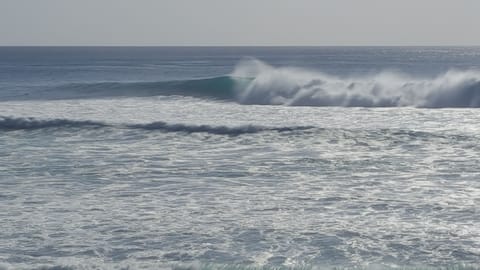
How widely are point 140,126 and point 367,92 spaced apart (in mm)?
12301

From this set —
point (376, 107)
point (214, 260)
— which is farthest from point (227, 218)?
point (376, 107)

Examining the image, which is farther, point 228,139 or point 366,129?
point 366,129

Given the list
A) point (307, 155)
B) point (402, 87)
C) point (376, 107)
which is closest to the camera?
point (307, 155)

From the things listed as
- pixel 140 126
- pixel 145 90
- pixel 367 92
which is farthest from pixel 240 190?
pixel 145 90

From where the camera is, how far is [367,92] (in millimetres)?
29141

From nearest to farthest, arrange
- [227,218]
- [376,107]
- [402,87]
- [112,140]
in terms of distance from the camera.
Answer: [227,218] → [112,140] → [376,107] → [402,87]

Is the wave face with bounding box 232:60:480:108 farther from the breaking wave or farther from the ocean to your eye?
the breaking wave

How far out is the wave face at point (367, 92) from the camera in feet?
90.2

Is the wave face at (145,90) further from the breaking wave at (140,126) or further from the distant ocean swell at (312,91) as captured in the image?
the breaking wave at (140,126)

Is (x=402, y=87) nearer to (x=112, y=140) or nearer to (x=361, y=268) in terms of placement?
(x=112, y=140)

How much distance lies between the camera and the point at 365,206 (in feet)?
33.5

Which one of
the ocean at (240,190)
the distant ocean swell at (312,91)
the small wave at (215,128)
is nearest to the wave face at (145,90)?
the distant ocean swell at (312,91)

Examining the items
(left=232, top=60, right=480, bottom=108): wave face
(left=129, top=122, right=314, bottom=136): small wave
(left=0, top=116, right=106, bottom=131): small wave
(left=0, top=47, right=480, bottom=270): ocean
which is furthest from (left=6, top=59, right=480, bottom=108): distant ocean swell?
(left=0, top=116, right=106, bottom=131): small wave

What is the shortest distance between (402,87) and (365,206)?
2015 cm
